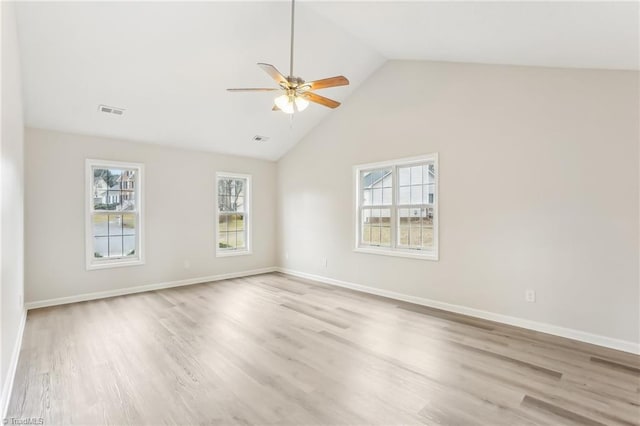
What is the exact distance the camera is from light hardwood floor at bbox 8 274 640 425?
2.08 metres

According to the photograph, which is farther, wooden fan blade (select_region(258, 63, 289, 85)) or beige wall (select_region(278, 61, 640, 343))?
beige wall (select_region(278, 61, 640, 343))

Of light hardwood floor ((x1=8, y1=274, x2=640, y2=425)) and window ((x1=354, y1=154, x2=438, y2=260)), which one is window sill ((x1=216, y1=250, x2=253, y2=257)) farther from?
window ((x1=354, y1=154, x2=438, y2=260))

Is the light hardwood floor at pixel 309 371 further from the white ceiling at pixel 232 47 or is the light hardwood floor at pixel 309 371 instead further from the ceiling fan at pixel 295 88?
the white ceiling at pixel 232 47

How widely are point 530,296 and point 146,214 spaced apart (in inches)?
223

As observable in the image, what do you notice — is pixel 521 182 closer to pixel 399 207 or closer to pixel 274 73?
pixel 399 207

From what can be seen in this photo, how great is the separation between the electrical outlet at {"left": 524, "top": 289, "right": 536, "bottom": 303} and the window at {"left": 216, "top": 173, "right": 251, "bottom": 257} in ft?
16.1

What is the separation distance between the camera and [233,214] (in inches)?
256

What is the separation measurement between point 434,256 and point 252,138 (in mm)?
3826

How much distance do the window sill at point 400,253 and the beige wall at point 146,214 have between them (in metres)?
2.56

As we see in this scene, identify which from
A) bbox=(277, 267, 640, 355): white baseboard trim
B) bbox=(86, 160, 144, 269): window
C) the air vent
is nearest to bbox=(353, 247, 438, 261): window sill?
bbox=(277, 267, 640, 355): white baseboard trim

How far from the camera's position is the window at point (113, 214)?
4.82 meters

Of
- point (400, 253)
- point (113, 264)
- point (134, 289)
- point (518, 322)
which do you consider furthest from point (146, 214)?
point (518, 322)

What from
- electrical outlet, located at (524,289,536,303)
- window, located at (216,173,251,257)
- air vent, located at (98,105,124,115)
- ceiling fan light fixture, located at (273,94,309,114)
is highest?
air vent, located at (98,105,124,115)

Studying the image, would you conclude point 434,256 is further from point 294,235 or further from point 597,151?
point 294,235
